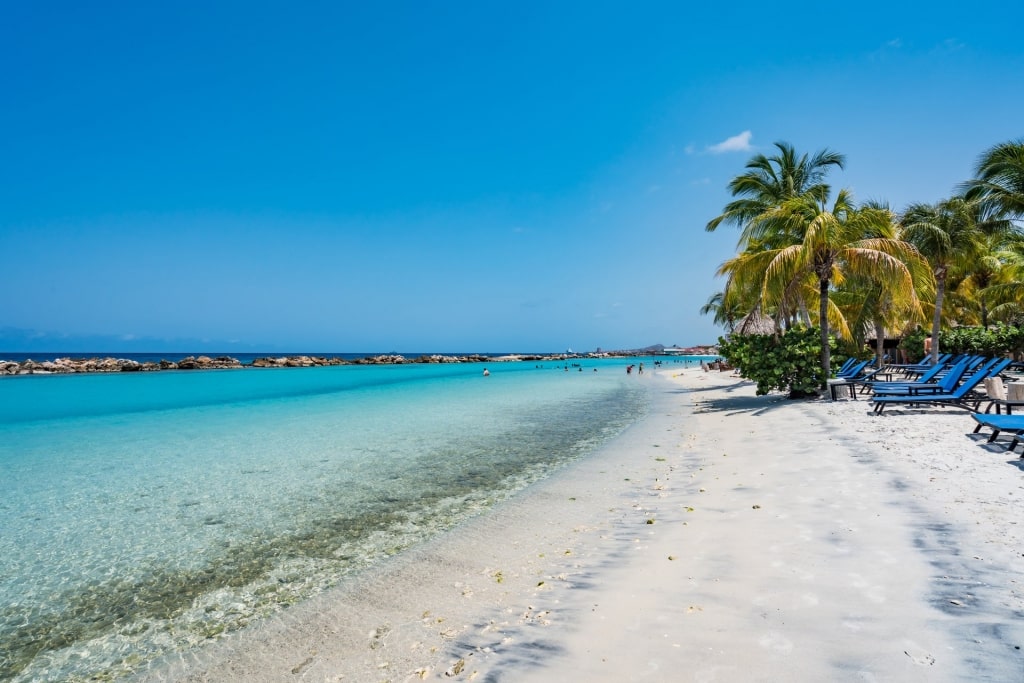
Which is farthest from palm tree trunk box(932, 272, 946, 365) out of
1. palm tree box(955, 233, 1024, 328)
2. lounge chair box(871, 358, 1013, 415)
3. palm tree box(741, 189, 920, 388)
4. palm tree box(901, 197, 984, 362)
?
lounge chair box(871, 358, 1013, 415)

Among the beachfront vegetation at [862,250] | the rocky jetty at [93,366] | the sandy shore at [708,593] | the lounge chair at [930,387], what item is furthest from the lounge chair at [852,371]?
the rocky jetty at [93,366]

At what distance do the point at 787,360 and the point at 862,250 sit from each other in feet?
11.4

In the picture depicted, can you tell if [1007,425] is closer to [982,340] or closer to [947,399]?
[947,399]

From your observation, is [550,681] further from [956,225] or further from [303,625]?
[956,225]

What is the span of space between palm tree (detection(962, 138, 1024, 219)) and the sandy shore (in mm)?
14933

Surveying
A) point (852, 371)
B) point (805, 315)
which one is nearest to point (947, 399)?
point (852, 371)

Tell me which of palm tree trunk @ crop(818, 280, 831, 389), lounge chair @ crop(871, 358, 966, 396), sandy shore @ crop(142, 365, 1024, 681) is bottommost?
sandy shore @ crop(142, 365, 1024, 681)

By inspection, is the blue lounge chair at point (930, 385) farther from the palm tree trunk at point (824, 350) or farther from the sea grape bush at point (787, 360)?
the sea grape bush at point (787, 360)

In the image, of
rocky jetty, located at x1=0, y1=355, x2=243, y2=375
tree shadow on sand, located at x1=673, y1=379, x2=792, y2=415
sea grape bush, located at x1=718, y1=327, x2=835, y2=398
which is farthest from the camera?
rocky jetty, located at x1=0, y1=355, x2=243, y2=375

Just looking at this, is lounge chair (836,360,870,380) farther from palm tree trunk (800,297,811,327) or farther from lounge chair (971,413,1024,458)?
lounge chair (971,413,1024,458)

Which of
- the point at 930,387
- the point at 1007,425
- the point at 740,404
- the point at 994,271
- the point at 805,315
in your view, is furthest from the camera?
the point at 994,271

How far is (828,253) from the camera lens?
1398cm

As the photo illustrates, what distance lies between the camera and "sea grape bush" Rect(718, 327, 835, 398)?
14.4m

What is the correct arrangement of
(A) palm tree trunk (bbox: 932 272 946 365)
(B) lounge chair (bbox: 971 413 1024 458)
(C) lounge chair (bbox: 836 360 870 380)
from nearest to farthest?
1. (B) lounge chair (bbox: 971 413 1024 458)
2. (C) lounge chair (bbox: 836 360 870 380)
3. (A) palm tree trunk (bbox: 932 272 946 365)
